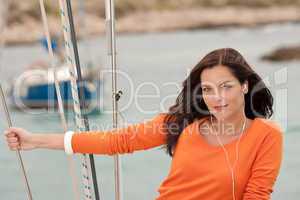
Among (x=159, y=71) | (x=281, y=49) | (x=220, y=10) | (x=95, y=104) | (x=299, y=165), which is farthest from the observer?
(x=220, y=10)

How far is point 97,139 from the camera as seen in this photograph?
5.10ft

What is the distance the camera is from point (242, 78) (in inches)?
58.7

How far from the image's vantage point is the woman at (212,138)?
4.81 ft

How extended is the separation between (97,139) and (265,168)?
36cm

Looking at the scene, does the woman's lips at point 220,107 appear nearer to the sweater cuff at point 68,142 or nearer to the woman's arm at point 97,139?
the woman's arm at point 97,139

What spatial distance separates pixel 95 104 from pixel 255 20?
21399 mm

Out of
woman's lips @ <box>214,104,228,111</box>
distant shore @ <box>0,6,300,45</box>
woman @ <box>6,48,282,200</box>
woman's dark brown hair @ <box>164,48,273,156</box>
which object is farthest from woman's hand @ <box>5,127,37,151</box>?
distant shore @ <box>0,6,300,45</box>

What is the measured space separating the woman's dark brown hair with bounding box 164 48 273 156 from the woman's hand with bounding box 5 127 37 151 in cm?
29

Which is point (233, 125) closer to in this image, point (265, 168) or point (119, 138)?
point (265, 168)

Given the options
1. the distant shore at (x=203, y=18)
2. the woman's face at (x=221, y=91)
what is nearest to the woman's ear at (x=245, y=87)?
the woman's face at (x=221, y=91)

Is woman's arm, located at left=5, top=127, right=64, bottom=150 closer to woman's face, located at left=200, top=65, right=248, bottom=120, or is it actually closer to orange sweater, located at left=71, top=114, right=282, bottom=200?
orange sweater, located at left=71, top=114, right=282, bottom=200

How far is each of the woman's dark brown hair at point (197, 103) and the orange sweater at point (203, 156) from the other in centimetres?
2

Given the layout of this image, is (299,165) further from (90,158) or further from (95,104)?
(90,158)

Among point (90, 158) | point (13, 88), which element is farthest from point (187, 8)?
point (90, 158)
